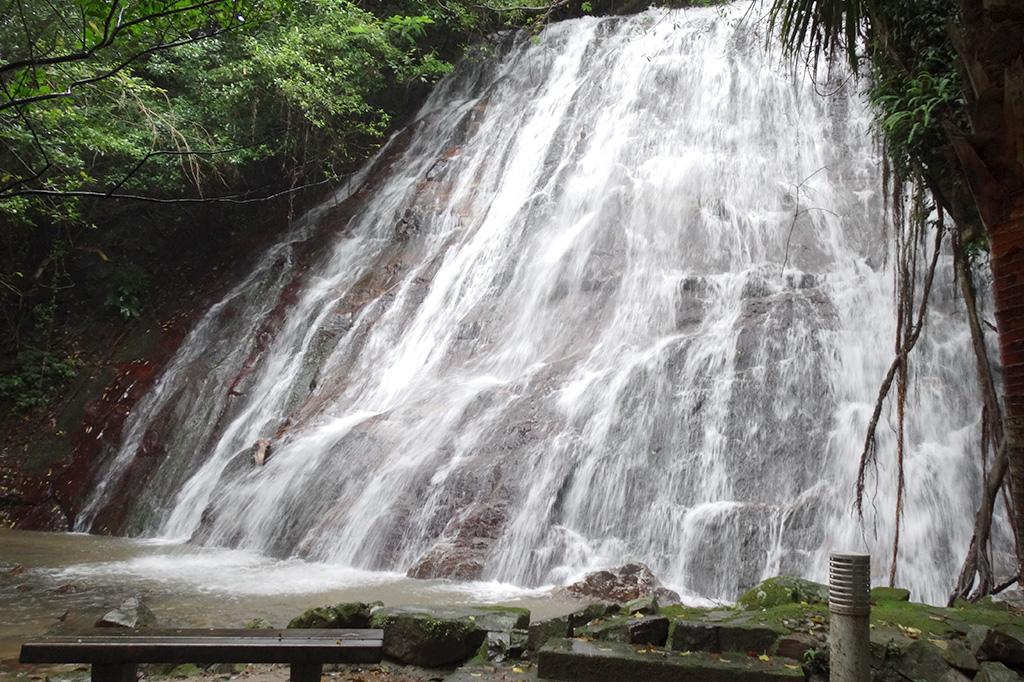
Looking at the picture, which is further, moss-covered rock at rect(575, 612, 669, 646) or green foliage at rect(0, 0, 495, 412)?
green foliage at rect(0, 0, 495, 412)

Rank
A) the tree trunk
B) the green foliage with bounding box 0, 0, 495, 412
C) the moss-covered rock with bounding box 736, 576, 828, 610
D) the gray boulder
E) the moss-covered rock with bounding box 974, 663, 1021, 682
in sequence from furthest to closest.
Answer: the green foliage with bounding box 0, 0, 495, 412, the moss-covered rock with bounding box 736, 576, 828, 610, the gray boulder, the moss-covered rock with bounding box 974, 663, 1021, 682, the tree trunk

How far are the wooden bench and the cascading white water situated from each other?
439 centimetres

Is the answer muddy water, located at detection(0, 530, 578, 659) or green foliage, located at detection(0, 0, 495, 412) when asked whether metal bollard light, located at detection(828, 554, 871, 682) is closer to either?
muddy water, located at detection(0, 530, 578, 659)

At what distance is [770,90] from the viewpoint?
14.4 metres

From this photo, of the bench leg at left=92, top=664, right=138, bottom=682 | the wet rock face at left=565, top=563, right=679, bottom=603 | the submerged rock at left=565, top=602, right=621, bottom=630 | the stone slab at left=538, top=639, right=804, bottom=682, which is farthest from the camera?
the wet rock face at left=565, top=563, right=679, bottom=603

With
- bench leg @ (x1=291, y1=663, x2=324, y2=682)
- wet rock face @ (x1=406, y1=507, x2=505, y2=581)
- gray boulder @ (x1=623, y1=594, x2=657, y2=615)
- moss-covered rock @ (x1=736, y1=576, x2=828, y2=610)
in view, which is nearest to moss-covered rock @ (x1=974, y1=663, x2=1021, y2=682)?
moss-covered rock @ (x1=736, y1=576, x2=828, y2=610)

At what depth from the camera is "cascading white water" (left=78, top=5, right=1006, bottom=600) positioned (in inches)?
304

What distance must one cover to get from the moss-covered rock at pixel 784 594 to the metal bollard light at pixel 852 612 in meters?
1.63

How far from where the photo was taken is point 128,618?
482cm

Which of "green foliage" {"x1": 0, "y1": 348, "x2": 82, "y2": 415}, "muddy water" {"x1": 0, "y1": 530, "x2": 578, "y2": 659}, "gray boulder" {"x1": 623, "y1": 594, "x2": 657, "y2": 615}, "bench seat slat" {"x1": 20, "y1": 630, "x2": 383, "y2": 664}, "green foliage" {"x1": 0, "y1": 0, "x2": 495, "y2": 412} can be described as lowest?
"muddy water" {"x1": 0, "y1": 530, "x2": 578, "y2": 659}

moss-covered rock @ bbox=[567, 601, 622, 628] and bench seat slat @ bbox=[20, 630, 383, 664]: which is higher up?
moss-covered rock @ bbox=[567, 601, 622, 628]

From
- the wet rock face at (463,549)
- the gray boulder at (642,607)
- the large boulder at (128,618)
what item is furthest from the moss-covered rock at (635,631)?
the wet rock face at (463,549)

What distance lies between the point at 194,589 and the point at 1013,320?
6.89m

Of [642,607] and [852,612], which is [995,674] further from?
[642,607]
